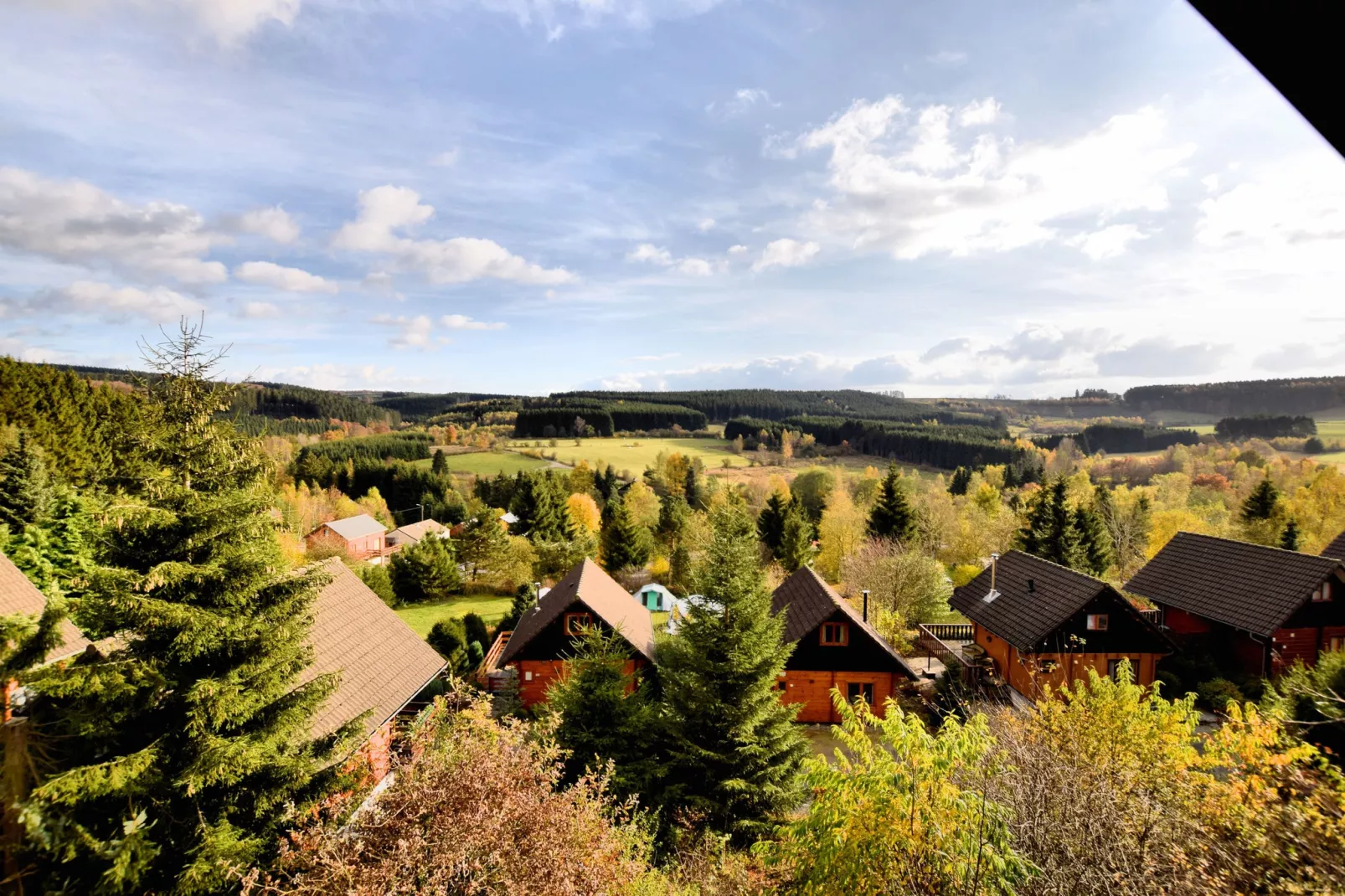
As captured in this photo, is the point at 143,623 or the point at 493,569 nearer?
the point at 143,623

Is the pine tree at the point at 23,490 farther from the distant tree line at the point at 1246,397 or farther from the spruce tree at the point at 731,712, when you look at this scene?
the distant tree line at the point at 1246,397

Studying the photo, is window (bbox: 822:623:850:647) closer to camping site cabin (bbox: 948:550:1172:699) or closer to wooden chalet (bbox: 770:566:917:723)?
wooden chalet (bbox: 770:566:917:723)

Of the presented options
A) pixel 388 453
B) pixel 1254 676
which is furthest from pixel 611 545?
pixel 388 453

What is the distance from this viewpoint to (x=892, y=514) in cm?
4875

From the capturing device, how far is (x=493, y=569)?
46.6m

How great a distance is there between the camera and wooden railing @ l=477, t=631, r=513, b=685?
92.8 ft

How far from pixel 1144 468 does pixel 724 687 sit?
317 ft

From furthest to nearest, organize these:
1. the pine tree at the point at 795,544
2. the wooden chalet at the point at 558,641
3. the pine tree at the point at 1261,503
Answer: the pine tree at the point at 795,544
the pine tree at the point at 1261,503
the wooden chalet at the point at 558,641

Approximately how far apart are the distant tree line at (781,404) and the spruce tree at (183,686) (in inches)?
6455

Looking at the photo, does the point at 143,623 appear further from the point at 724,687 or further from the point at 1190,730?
the point at 1190,730

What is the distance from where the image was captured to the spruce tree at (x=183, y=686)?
929 centimetres

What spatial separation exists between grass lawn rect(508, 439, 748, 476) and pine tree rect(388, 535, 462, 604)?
161 ft

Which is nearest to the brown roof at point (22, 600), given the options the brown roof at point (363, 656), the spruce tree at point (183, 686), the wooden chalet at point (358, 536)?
the brown roof at point (363, 656)

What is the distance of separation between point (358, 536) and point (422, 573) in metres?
19.1
